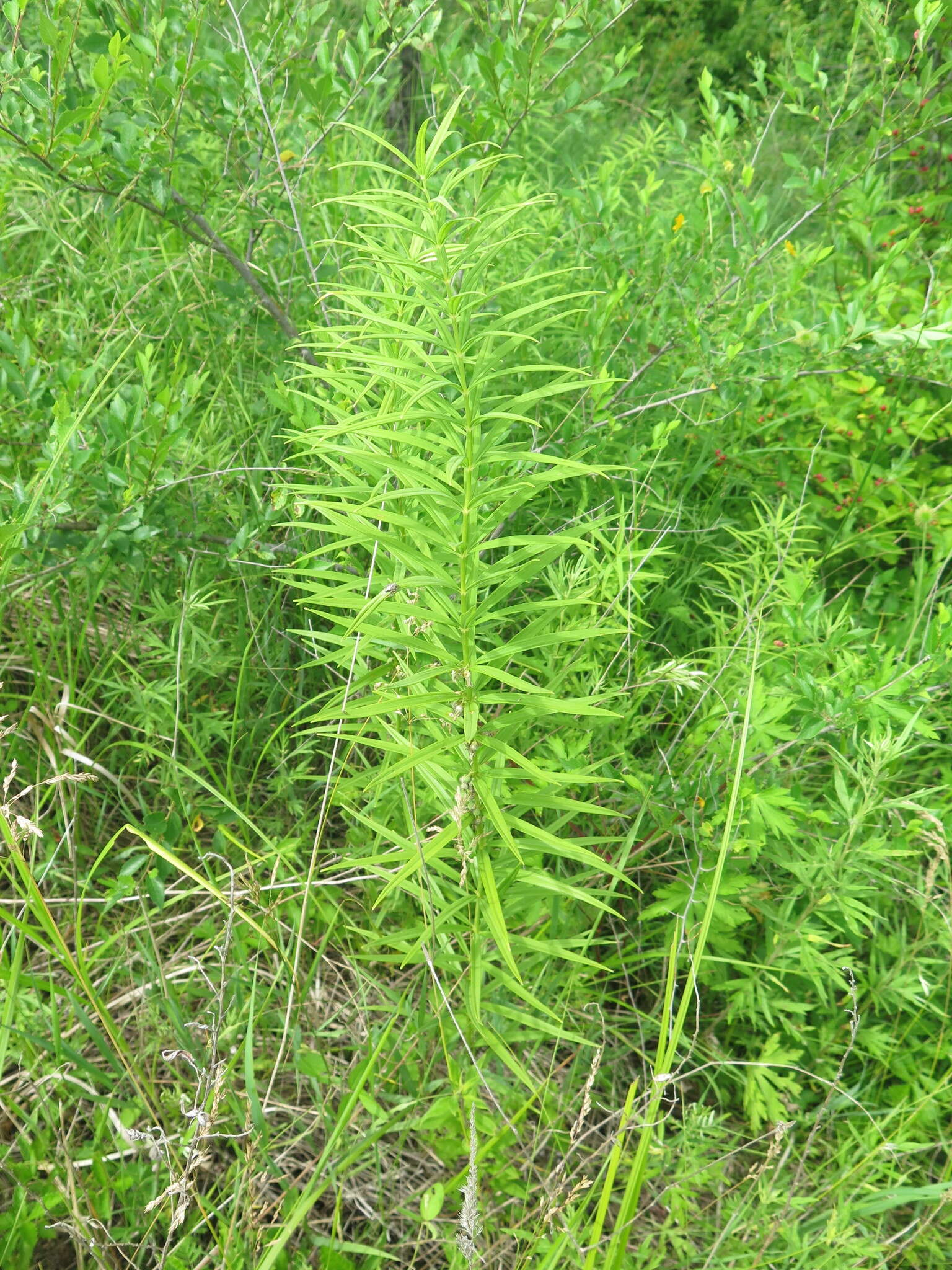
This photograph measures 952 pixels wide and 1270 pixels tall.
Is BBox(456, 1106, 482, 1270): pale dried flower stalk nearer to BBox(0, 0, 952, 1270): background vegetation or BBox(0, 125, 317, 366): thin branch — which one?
BBox(0, 0, 952, 1270): background vegetation

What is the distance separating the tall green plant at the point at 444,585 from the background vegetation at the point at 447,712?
0.01m

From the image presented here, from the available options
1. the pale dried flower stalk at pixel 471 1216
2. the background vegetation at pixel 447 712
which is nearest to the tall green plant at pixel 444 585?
the background vegetation at pixel 447 712

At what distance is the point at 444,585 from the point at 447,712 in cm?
18

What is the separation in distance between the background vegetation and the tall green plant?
1 cm

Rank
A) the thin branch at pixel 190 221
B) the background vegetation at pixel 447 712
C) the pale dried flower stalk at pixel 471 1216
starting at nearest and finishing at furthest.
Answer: the pale dried flower stalk at pixel 471 1216 → the background vegetation at pixel 447 712 → the thin branch at pixel 190 221

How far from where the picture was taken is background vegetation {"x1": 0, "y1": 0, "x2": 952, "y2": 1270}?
1303 mm

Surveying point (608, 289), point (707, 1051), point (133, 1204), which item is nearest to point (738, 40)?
point (608, 289)

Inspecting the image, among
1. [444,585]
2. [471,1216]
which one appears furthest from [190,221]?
[471,1216]

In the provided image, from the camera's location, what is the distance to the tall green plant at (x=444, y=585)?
1119mm

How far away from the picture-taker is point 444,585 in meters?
1.19

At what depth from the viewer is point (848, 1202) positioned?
1517 mm

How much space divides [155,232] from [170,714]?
168 cm

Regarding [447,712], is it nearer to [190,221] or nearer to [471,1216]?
[471,1216]

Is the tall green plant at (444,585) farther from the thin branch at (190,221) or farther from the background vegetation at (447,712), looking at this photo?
the thin branch at (190,221)
